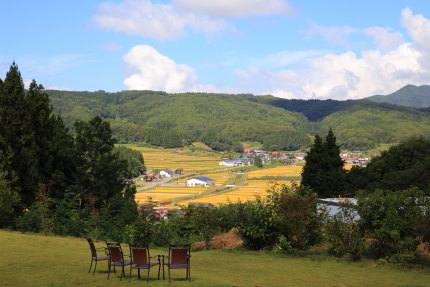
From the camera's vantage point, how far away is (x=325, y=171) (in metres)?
47.9

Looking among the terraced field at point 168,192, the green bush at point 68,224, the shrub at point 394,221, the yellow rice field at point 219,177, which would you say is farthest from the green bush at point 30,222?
the yellow rice field at point 219,177

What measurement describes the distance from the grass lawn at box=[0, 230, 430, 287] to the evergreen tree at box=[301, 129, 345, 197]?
3254 centimetres

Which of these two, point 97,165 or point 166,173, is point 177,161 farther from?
point 97,165

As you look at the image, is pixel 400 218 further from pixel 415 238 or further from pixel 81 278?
pixel 81 278

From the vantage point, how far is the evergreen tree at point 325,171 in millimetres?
46688

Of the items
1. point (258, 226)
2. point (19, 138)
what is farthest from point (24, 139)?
point (258, 226)

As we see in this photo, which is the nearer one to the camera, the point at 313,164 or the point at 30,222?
the point at 30,222

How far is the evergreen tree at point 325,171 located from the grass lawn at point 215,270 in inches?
1281

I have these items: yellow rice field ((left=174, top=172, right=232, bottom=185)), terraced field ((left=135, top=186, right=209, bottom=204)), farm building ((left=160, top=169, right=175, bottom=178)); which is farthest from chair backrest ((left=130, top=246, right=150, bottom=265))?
farm building ((left=160, top=169, right=175, bottom=178))

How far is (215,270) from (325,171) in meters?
37.3

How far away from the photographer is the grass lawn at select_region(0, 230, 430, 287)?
9961 millimetres

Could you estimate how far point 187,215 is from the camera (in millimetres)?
20688

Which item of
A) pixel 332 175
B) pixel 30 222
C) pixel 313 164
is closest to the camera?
pixel 30 222

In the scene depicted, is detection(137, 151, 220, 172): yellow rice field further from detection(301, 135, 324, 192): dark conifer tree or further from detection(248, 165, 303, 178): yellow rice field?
detection(301, 135, 324, 192): dark conifer tree
